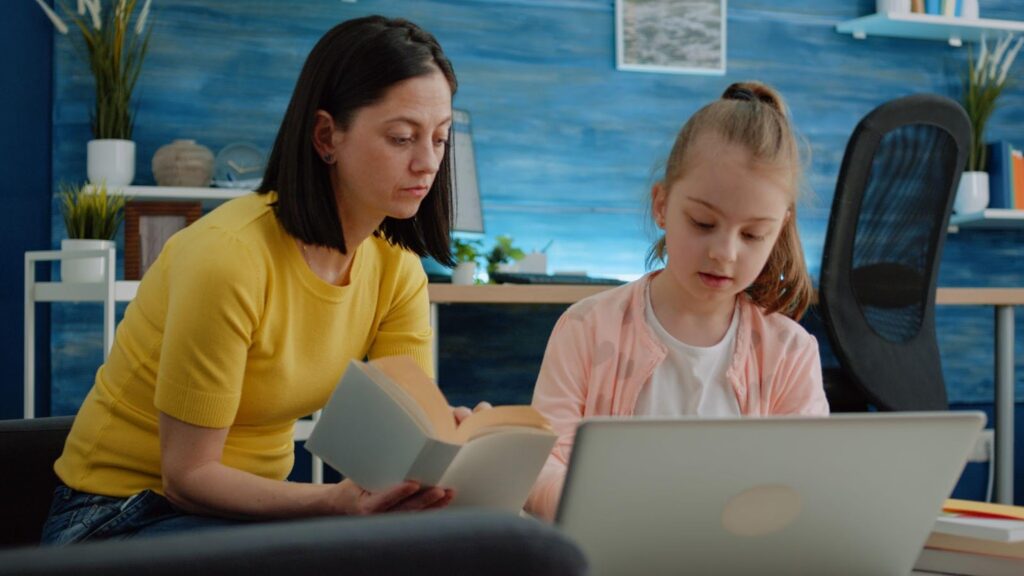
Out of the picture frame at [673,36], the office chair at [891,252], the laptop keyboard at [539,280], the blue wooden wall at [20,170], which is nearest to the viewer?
the office chair at [891,252]

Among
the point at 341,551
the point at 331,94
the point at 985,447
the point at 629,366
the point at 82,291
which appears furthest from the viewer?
the point at 985,447

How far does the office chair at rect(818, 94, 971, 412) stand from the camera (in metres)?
2.32

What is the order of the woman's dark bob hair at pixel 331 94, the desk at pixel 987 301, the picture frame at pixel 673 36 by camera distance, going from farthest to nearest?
the picture frame at pixel 673 36, the desk at pixel 987 301, the woman's dark bob hair at pixel 331 94

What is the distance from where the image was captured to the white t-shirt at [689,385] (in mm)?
1398

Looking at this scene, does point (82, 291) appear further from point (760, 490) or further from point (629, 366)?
point (760, 490)

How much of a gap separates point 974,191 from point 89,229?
2760mm

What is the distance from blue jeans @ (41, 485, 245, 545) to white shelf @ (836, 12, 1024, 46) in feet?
10.1

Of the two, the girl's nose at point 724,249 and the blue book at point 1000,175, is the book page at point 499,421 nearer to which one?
the girl's nose at point 724,249

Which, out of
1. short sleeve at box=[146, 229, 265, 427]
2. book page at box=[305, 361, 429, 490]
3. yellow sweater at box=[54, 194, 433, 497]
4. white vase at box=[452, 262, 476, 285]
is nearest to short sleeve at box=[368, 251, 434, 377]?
yellow sweater at box=[54, 194, 433, 497]

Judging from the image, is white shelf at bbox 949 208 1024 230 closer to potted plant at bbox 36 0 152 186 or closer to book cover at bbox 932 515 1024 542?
potted plant at bbox 36 0 152 186

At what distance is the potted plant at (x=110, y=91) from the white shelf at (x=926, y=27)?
7.55 ft

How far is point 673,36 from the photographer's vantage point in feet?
11.8

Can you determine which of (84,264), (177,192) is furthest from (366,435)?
(177,192)

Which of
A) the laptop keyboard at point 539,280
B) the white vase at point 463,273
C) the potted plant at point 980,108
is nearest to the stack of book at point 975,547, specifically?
the laptop keyboard at point 539,280
